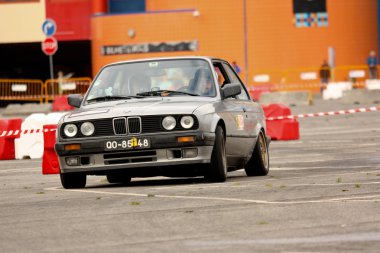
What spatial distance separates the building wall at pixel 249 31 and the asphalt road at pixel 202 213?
4118 cm

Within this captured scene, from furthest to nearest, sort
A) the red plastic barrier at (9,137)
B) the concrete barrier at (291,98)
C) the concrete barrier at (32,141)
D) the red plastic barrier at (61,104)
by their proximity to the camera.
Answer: the red plastic barrier at (61,104) → the concrete barrier at (291,98) → the red plastic barrier at (9,137) → the concrete barrier at (32,141)

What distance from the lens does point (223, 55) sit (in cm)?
5928

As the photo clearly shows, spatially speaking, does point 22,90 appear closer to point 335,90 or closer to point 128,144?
point 335,90

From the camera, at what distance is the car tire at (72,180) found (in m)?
14.7

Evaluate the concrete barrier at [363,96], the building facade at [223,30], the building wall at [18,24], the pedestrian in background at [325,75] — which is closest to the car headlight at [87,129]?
the concrete barrier at [363,96]

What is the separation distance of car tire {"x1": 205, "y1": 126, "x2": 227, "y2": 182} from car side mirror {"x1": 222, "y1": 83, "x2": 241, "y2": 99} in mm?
778

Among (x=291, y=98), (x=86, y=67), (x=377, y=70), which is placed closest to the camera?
(x=291, y=98)

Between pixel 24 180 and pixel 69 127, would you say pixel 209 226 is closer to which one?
pixel 69 127

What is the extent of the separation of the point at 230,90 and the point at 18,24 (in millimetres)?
46044

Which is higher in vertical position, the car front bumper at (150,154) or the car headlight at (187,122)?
the car headlight at (187,122)

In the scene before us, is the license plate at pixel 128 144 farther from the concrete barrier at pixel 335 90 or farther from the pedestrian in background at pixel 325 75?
Answer: the pedestrian in background at pixel 325 75

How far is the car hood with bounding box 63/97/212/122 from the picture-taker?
46.9 feet

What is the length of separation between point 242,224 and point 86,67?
58320 mm

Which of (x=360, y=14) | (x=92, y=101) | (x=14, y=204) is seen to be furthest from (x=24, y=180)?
(x=360, y=14)
